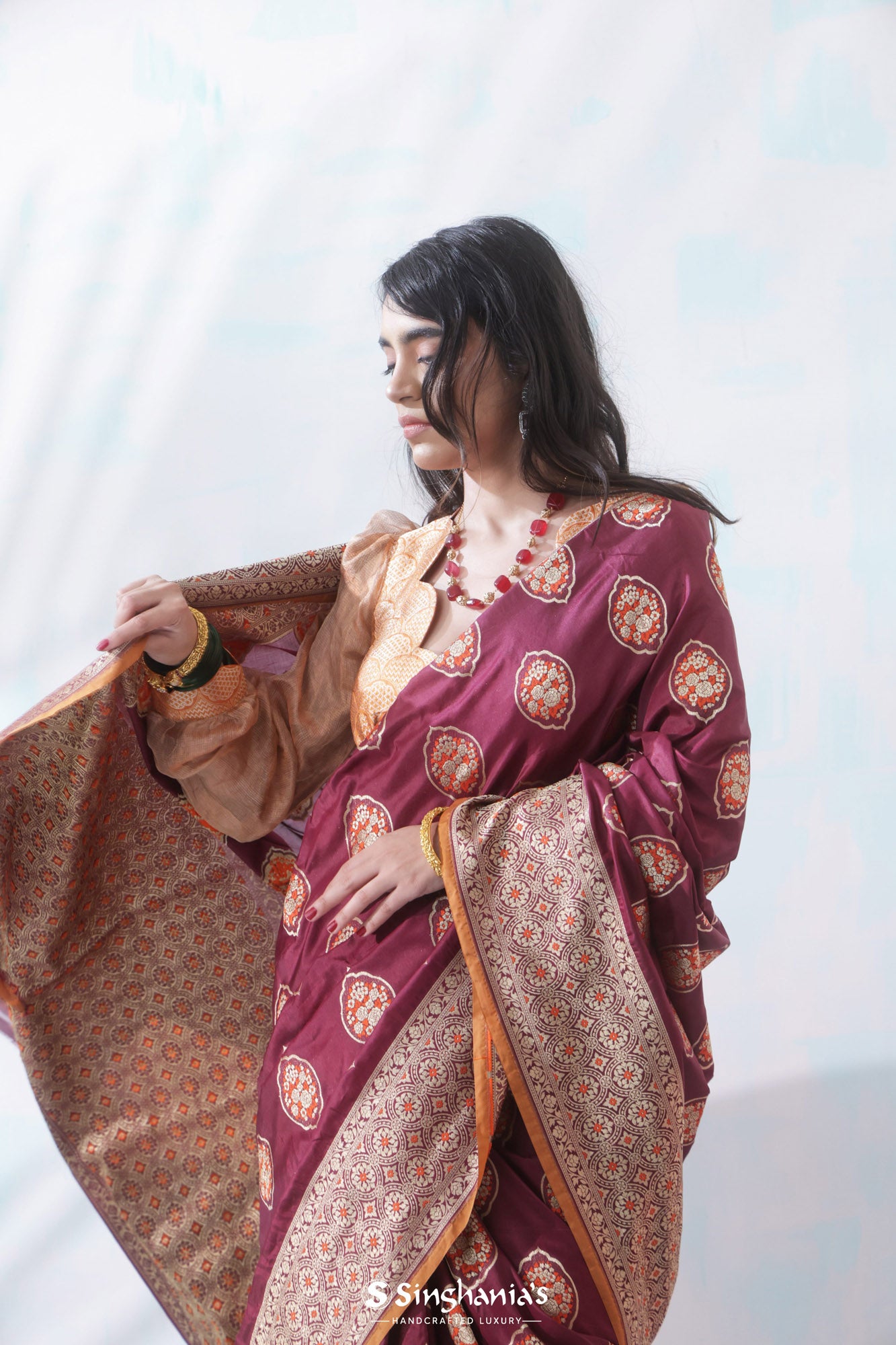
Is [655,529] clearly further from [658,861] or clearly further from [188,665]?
[188,665]

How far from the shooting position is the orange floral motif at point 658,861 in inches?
51.5

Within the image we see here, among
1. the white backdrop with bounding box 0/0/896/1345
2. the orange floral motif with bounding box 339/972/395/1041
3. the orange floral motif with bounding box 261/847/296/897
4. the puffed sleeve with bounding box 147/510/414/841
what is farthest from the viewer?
the white backdrop with bounding box 0/0/896/1345

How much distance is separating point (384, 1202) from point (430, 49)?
2.05m

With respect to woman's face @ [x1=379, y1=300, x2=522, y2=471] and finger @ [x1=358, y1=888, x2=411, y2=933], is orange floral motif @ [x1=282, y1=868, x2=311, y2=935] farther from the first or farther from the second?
woman's face @ [x1=379, y1=300, x2=522, y2=471]

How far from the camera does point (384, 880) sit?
1356 millimetres

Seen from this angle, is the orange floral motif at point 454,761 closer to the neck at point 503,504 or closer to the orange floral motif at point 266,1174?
the neck at point 503,504

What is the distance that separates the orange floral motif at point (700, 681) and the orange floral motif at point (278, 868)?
25.0 inches

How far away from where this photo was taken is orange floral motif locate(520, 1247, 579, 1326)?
129 centimetres

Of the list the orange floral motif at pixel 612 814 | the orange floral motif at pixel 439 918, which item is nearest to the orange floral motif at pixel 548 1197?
the orange floral motif at pixel 439 918

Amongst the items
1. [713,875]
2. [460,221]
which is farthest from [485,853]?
[460,221]

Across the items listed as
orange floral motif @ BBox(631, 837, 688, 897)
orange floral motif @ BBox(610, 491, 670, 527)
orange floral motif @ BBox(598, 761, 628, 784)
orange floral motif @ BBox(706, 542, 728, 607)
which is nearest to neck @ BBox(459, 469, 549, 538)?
orange floral motif @ BBox(610, 491, 670, 527)

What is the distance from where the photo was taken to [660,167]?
2.35 metres

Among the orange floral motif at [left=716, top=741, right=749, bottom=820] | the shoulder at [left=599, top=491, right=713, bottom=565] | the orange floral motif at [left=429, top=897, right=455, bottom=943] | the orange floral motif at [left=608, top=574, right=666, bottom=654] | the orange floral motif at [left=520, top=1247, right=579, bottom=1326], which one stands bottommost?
the orange floral motif at [left=520, top=1247, right=579, bottom=1326]

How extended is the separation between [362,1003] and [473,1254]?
0.29m
